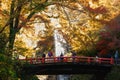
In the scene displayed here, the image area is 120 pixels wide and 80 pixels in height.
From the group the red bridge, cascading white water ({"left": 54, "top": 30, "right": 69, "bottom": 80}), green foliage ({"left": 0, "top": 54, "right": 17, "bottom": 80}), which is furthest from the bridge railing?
cascading white water ({"left": 54, "top": 30, "right": 69, "bottom": 80})

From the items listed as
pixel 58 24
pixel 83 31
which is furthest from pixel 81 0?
pixel 58 24

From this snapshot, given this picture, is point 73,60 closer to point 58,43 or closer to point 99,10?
point 99,10

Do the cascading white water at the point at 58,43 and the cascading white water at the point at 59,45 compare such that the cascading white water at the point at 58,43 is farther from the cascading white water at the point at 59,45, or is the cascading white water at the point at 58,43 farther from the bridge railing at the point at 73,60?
the bridge railing at the point at 73,60

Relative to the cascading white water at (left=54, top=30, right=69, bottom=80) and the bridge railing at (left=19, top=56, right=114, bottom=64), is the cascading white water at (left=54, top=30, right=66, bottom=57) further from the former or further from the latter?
the bridge railing at (left=19, top=56, right=114, bottom=64)

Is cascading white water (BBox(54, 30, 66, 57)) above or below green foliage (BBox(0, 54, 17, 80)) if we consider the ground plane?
above

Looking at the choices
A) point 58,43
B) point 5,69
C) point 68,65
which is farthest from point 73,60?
point 58,43

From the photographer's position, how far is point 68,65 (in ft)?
115

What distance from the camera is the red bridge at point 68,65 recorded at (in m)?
34.3

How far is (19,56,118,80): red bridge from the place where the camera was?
34.3m

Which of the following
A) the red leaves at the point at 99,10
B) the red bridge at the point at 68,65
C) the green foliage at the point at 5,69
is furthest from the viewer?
the red bridge at the point at 68,65

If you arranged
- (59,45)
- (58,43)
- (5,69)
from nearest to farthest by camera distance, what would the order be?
(5,69)
(59,45)
(58,43)

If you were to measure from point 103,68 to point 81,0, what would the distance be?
8.81 metres

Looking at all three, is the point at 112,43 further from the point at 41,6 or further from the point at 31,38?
the point at 41,6

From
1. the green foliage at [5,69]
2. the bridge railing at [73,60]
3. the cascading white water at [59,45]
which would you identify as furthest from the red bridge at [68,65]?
the cascading white water at [59,45]
